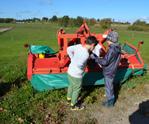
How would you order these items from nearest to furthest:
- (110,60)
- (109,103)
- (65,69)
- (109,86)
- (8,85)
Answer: (110,60)
(109,86)
(109,103)
(65,69)
(8,85)

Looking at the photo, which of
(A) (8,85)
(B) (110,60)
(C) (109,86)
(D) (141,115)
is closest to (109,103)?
(C) (109,86)

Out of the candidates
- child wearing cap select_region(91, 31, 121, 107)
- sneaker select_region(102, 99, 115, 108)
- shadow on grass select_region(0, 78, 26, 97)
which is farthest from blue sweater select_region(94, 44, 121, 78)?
shadow on grass select_region(0, 78, 26, 97)

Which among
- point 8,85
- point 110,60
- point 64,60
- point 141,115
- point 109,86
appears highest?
point 110,60

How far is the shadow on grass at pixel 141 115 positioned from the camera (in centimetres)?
587

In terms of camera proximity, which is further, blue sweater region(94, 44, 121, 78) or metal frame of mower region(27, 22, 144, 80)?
metal frame of mower region(27, 22, 144, 80)

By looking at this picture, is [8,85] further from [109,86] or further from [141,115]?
[141,115]

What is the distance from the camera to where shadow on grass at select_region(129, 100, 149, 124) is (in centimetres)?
587

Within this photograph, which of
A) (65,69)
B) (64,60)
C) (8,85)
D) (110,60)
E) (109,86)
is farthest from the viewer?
(8,85)

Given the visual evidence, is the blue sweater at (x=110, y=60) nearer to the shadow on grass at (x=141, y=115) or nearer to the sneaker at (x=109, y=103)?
the sneaker at (x=109, y=103)

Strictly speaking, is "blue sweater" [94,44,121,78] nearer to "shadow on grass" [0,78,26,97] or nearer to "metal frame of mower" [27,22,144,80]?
"metal frame of mower" [27,22,144,80]

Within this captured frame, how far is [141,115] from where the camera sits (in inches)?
243

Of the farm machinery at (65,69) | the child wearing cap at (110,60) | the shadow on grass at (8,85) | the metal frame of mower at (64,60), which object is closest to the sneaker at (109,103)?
the child wearing cap at (110,60)

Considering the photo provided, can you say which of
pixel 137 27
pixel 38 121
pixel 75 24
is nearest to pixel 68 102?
pixel 38 121

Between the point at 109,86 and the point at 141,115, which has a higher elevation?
the point at 109,86
